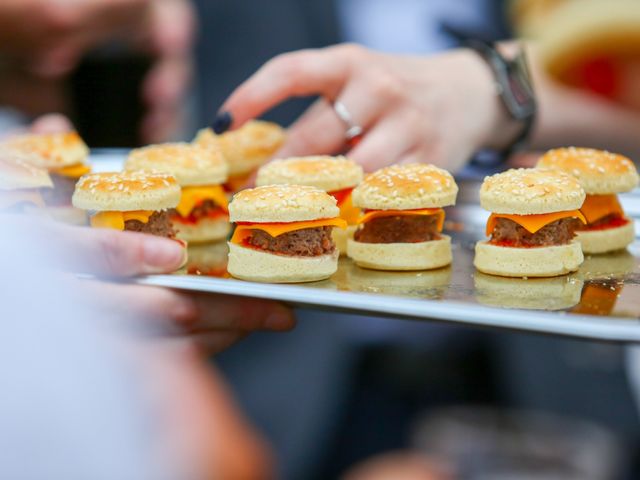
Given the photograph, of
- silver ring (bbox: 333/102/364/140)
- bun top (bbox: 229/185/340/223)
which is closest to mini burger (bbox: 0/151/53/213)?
bun top (bbox: 229/185/340/223)

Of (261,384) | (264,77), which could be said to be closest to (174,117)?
(261,384)

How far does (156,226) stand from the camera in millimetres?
2545

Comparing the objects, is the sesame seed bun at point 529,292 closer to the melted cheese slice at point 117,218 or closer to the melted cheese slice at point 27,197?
the melted cheese slice at point 117,218

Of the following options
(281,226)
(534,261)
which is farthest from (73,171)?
(534,261)

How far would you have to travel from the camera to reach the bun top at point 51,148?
2.87m

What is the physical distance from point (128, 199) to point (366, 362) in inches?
150

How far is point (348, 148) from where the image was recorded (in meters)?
3.16

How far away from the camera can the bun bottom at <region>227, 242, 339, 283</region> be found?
2.35 meters

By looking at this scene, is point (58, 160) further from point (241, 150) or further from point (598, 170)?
point (598, 170)

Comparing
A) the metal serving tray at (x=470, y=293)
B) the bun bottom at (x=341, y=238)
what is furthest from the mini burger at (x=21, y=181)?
the bun bottom at (x=341, y=238)

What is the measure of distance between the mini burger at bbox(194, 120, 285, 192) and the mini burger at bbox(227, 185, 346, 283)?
76 centimetres

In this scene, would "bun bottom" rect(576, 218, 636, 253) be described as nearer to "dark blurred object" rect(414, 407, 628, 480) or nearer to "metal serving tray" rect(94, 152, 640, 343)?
"metal serving tray" rect(94, 152, 640, 343)

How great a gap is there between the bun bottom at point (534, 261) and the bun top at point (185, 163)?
3.19 ft

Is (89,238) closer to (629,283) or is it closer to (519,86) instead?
(629,283)
